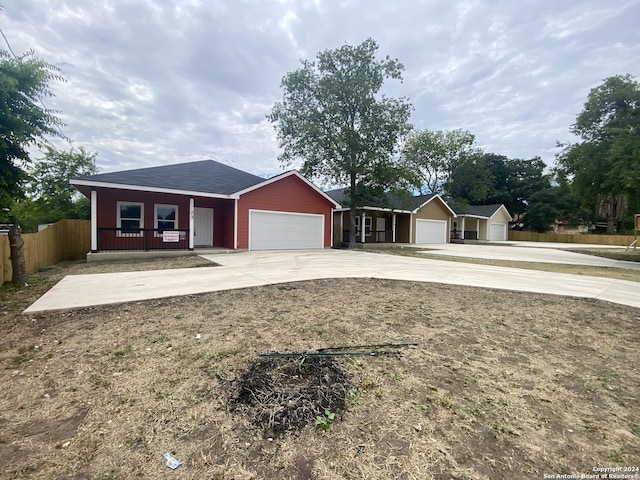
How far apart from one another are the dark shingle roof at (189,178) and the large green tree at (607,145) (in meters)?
14.8

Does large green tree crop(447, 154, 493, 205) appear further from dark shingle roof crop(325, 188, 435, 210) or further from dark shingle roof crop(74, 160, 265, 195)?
dark shingle roof crop(74, 160, 265, 195)

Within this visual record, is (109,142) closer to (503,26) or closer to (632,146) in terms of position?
(503,26)

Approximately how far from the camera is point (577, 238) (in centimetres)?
3284

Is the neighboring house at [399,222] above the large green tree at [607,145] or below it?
below

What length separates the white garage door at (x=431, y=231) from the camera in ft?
80.1

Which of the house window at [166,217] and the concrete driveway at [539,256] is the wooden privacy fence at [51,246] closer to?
the house window at [166,217]

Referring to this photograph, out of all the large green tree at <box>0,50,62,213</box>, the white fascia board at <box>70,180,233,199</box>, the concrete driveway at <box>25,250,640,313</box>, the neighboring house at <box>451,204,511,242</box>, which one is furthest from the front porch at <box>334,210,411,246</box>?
the large green tree at <box>0,50,62,213</box>

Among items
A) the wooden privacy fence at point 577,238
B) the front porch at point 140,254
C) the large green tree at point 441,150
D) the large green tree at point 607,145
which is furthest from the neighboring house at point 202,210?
the wooden privacy fence at point 577,238

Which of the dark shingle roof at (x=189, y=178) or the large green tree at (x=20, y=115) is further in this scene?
the dark shingle roof at (x=189, y=178)

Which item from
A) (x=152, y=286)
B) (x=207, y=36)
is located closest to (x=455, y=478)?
(x=152, y=286)

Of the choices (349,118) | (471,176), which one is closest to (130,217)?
(349,118)

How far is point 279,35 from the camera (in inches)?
469

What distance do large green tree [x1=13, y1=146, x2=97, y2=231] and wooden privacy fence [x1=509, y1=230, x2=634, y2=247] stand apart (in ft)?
150

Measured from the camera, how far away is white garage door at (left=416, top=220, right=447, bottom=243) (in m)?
24.4
